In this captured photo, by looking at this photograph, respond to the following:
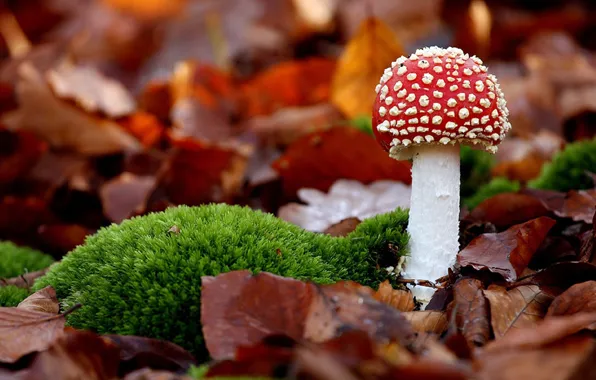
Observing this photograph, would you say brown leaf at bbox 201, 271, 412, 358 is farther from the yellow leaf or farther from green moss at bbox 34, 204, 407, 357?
the yellow leaf

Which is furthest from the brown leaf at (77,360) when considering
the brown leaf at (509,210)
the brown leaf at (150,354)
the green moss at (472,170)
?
the green moss at (472,170)

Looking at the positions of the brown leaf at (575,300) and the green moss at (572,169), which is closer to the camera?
the brown leaf at (575,300)

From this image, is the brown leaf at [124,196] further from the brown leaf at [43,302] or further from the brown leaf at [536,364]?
the brown leaf at [536,364]

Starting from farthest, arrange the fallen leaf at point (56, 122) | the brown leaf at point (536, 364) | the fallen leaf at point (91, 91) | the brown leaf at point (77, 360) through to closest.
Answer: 1. the fallen leaf at point (91, 91)
2. the fallen leaf at point (56, 122)
3. the brown leaf at point (77, 360)
4. the brown leaf at point (536, 364)

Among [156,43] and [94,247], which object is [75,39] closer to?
[156,43]

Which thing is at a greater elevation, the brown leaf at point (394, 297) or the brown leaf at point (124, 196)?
the brown leaf at point (124, 196)

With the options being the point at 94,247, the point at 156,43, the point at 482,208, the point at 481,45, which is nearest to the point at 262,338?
the point at 94,247
